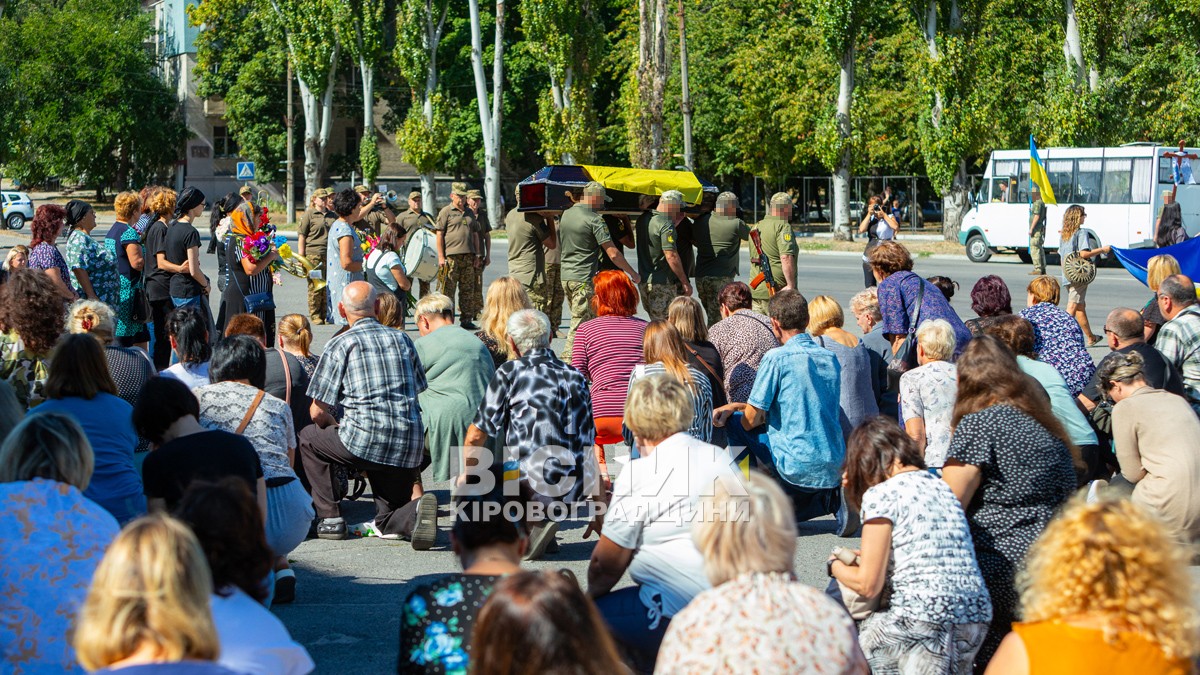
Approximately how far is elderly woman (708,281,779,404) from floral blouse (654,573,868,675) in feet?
16.5

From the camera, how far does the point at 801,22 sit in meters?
49.4

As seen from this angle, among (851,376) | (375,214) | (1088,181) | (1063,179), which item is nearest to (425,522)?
(851,376)

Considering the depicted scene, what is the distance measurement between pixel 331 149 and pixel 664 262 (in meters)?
55.9

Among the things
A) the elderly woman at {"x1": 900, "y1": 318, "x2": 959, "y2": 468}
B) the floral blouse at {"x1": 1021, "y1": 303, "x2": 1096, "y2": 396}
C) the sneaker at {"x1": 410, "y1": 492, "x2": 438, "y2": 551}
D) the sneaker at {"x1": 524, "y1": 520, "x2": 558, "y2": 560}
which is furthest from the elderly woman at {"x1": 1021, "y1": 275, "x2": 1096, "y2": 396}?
the sneaker at {"x1": 410, "y1": 492, "x2": 438, "y2": 551}

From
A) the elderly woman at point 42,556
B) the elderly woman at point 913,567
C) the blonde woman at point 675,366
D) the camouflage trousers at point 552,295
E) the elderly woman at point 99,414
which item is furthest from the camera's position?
the camouflage trousers at point 552,295

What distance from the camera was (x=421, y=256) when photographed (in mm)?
14820

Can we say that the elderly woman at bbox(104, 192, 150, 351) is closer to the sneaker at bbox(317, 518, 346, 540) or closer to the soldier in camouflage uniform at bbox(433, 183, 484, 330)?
the sneaker at bbox(317, 518, 346, 540)

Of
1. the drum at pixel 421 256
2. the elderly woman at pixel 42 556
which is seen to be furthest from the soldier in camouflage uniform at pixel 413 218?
the elderly woman at pixel 42 556

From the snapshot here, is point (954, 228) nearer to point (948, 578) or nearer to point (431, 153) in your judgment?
point (431, 153)

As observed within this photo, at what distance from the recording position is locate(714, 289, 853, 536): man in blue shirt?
24.8 ft

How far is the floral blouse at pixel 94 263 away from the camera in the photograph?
32.7 ft

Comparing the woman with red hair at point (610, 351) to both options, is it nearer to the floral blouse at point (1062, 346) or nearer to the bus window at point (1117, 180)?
the floral blouse at point (1062, 346)

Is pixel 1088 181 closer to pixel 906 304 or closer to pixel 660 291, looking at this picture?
pixel 660 291

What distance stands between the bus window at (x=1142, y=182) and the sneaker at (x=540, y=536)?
2702 cm
